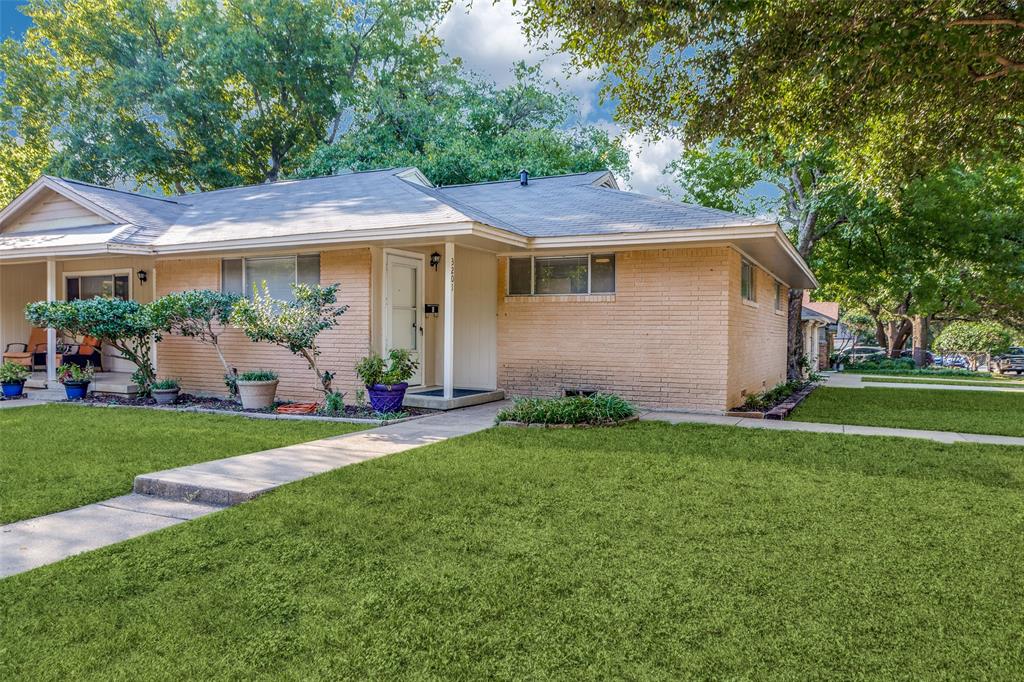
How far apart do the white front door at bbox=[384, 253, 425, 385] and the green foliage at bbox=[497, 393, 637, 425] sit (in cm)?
281

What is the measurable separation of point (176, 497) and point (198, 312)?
566 centimetres

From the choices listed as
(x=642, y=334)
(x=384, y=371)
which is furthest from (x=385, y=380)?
(x=642, y=334)

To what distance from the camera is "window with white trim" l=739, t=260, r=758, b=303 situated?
1022 cm

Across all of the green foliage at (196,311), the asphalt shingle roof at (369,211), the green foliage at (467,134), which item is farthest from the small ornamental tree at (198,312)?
the green foliage at (467,134)

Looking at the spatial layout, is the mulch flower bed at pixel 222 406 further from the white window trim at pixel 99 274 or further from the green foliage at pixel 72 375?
the white window trim at pixel 99 274

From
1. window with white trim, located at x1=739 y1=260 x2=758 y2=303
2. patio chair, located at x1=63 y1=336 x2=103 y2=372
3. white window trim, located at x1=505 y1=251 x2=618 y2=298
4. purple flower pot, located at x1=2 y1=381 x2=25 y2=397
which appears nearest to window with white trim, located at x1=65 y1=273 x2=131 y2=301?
patio chair, located at x1=63 y1=336 x2=103 y2=372

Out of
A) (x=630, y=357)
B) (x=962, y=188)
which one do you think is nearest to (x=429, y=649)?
(x=630, y=357)

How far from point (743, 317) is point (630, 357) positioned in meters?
2.17

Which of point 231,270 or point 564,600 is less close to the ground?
point 231,270

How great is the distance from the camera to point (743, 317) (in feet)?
34.2

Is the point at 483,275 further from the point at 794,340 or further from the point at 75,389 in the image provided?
the point at 794,340

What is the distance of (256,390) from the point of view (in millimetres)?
9367

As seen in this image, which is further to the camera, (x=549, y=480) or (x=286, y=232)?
(x=286, y=232)

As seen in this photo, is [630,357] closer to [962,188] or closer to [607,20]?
[607,20]
